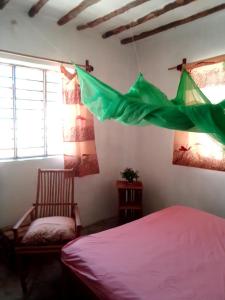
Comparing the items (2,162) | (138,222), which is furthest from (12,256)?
(138,222)

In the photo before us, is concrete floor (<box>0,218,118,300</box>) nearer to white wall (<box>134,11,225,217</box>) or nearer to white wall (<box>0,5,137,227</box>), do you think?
white wall (<box>0,5,137,227</box>)

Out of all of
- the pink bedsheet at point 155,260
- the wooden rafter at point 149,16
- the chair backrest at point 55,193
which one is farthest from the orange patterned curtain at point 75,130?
the pink bedsheet at point 155,260

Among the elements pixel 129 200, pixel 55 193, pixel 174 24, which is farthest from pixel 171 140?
pixel 55 193

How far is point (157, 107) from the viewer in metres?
1.85

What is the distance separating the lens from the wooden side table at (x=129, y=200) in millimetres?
3111

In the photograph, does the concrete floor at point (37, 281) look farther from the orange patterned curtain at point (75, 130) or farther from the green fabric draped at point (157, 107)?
the green fabric draped at point (157, 107)

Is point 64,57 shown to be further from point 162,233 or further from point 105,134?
point 162,233

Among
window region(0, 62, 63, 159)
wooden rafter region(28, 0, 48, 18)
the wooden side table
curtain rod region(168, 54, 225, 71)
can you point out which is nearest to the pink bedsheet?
the wooden side table

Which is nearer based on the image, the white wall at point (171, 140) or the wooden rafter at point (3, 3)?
the wooden rafter at point (3, 3)

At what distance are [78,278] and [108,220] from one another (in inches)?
71.0

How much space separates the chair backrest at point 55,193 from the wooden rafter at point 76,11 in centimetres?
162

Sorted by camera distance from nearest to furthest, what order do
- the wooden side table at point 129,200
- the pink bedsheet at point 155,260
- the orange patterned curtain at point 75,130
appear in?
the pink bedsheet at point 155,260
the orange patterned curtain at point 75,130
the wooden side table at point 129,200

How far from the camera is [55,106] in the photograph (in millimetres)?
2971

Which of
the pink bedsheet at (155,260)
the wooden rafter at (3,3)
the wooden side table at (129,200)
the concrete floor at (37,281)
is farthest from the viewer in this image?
the wooden side table at (129,200)
